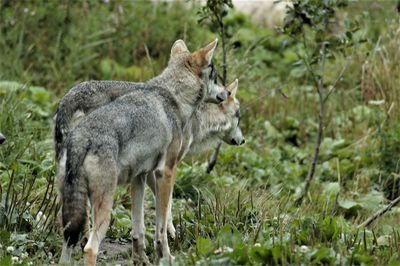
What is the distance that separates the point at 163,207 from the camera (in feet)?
25.0

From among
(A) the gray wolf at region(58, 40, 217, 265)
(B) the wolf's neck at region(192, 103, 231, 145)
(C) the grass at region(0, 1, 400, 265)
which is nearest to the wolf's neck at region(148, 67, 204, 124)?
(A) the gray wolf at region(58, 40, 217, 265)

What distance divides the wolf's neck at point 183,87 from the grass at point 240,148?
2.86ft

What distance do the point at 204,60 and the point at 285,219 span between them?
1.47m

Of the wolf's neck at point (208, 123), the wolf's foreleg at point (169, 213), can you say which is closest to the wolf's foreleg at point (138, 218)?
the wolf's foreleg at point (169, 213)

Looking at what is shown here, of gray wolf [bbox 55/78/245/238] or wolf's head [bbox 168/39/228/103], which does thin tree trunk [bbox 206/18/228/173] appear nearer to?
gray wolf [bbox 55/78/245/238]

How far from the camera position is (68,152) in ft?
22.1

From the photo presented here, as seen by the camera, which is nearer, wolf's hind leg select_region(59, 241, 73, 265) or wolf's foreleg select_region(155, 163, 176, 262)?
wolf's hind leg select_region(59, 241, 73, 265)

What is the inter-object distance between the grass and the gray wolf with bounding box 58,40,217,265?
1.40ft

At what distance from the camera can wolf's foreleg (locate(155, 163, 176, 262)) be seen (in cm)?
760

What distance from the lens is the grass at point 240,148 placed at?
7.44 metres

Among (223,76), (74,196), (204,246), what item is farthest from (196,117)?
(74,196)

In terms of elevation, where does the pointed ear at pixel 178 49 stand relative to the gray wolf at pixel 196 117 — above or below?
above

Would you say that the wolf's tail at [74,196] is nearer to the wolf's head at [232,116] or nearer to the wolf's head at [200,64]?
the wolf's head at [200,64]

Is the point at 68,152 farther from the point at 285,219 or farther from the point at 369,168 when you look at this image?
the point at 369,168
